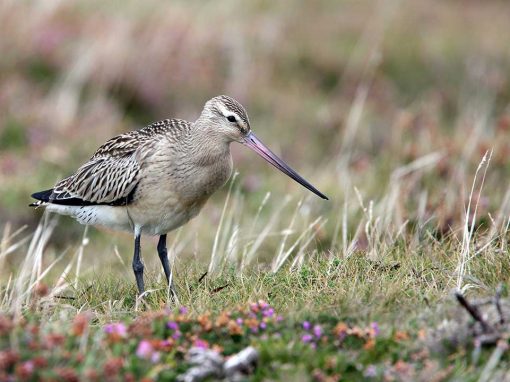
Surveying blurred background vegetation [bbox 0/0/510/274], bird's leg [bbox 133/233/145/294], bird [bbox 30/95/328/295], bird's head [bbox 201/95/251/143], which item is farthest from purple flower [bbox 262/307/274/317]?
blurred background vegetation [bbox 0/0/510/274]

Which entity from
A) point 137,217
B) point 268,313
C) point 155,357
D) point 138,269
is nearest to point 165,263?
point 138,269

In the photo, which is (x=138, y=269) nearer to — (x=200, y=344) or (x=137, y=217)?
(x=137, y=217)

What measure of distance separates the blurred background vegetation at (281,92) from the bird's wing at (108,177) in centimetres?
146

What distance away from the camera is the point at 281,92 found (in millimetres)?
13938

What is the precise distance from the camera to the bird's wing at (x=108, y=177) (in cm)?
678

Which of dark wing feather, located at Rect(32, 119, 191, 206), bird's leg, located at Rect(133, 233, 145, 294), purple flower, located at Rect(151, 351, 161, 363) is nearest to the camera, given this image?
purple flower, located at Rect(151, 351, 161, 363)

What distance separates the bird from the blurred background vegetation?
1478mm

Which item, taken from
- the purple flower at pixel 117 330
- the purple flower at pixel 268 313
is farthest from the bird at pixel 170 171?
the purple flower at pixel 117 330

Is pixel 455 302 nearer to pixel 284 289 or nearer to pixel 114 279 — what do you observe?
pixel 284 289

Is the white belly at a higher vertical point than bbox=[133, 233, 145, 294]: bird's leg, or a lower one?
higher

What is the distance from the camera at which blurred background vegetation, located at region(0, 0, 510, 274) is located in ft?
30.3

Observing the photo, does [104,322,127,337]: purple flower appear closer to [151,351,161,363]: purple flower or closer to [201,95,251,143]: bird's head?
[151,351,161,363]: purple flower

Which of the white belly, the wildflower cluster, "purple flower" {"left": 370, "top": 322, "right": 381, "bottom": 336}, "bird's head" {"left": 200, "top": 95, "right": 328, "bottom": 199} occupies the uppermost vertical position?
"bird's head" {"left": 200, "top": 95, "right": 328, "bottom": 199}

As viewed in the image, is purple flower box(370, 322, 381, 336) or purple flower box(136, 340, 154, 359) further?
purple flower box(370, 322, 381, 336)
